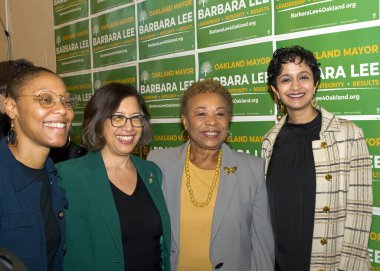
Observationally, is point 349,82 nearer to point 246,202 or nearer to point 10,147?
point 246,202

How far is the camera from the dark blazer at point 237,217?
2.12 meters

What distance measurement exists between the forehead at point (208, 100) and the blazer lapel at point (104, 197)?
66 centimetres

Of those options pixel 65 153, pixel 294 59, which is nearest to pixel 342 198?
pixel 294 59

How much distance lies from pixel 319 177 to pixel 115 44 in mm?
2800

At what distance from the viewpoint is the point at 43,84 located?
1665mm

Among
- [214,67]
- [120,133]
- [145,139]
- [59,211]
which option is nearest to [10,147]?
[59,211]

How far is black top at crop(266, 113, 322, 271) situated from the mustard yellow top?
354mm

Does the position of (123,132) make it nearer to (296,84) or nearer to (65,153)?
(296,84)

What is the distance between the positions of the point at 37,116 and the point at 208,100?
0.99m

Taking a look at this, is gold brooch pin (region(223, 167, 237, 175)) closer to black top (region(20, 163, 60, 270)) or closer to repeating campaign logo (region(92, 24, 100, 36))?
black top (region(20, 163, 60, 270))

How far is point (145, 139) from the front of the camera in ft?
7.52

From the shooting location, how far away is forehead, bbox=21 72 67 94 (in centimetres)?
165

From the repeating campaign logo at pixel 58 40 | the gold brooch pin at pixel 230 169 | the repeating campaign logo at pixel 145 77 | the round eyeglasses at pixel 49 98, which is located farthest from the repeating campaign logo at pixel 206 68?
the repeating campaign logo at pixel 58 40

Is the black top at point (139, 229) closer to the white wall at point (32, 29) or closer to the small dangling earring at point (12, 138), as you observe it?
the small dangling earring at point (12, 138)
